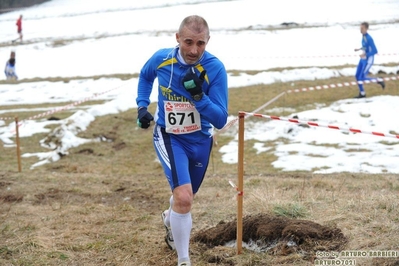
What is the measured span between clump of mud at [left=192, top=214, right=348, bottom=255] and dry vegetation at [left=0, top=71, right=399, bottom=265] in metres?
0.11

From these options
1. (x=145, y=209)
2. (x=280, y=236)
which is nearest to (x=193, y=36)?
(x=280, y=236)

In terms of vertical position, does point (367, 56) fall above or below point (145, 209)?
above

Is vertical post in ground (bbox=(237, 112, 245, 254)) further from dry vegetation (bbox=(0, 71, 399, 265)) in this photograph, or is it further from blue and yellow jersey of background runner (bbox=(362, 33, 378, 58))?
blue and yellow jersey of background runner (bbox=(362, 33, 378, 58))

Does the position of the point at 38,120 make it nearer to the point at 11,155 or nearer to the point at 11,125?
the point at 11,125

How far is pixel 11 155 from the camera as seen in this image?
1324 centimetres

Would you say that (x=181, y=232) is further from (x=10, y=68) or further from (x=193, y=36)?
Answer: (x=10, y=68)

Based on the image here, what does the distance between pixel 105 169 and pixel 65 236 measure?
574cm

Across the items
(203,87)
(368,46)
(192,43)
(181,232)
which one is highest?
(192,43)

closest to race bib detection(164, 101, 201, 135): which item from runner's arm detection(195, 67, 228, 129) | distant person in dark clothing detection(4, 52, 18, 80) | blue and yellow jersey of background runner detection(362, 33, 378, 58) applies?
runner's arm detection(195, 67, 228, 129)

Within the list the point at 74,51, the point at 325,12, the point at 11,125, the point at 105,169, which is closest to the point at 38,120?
the point at 11,125

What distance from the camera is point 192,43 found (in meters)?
4.72

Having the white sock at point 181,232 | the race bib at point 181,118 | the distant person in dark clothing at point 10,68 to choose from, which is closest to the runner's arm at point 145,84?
the race bib at point 181,118

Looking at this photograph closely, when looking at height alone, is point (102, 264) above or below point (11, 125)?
above

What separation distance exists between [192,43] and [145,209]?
348 cm
